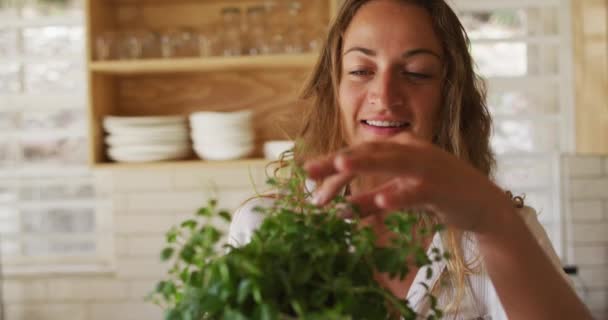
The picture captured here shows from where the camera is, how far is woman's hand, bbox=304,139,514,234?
0.58 meters

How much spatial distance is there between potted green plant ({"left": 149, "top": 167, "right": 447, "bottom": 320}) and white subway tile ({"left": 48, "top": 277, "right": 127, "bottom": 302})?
2608mm

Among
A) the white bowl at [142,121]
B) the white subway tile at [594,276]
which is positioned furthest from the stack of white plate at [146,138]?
the white subway tile at [594,276]

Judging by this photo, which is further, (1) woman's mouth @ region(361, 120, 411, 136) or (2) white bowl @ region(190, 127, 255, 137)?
(2) white bowl @ region(190, 127, 255, 137)

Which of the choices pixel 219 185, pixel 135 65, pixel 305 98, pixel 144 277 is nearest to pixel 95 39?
pixel 135 65

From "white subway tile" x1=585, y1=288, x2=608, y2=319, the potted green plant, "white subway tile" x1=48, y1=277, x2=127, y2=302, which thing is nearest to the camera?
the potted green plant

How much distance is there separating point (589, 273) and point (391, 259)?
2712 millimetres

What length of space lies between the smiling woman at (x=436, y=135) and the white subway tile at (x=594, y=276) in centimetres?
178

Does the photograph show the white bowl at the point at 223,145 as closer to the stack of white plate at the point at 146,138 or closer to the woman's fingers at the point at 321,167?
the stack of white plate at the point at 146,138

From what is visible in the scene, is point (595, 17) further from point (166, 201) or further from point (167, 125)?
point (166, 201)

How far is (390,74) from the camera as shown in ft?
4.09

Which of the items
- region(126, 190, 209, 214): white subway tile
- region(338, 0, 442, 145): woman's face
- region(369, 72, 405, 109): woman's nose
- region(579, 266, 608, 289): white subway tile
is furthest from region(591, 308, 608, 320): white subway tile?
region(369, 72, 405, 109): woman's nose

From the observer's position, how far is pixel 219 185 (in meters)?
3.06

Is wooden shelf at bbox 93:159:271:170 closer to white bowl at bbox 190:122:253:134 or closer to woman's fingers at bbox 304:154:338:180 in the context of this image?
white bowl at bbox 190:122:253:134

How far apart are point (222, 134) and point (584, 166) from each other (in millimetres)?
1601
